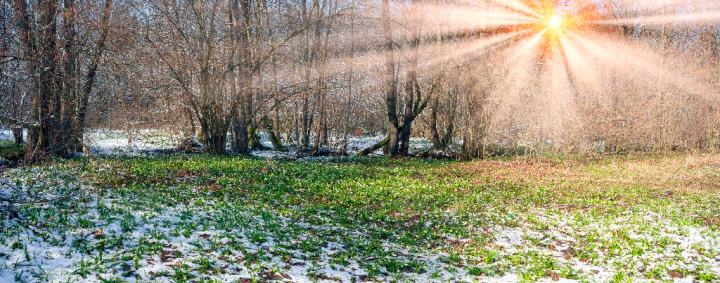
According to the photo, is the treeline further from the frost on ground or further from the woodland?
the frost on ground

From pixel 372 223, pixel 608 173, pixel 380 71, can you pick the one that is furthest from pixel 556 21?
pixel 372 223

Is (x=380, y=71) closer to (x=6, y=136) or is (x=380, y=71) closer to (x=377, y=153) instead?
(x=377, y=153)

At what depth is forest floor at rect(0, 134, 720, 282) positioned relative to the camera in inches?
203

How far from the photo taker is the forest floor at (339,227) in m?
5.15

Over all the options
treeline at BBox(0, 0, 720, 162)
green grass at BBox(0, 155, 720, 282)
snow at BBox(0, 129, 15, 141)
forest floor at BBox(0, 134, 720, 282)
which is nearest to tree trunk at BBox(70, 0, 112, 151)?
treeline at BBox(0, 0, 720, 162)

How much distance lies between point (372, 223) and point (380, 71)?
15.3m

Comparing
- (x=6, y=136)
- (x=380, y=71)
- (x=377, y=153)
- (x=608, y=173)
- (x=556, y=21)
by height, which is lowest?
(x=608, y=173)

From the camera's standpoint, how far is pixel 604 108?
64.9 ft

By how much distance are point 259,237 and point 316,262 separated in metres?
1.10

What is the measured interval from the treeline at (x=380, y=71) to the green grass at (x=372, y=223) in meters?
4.33

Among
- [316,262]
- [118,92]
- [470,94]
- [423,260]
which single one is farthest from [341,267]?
[118,92]

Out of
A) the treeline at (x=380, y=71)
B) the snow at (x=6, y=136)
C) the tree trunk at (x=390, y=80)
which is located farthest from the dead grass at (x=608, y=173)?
the snow at (x=6, y=136)

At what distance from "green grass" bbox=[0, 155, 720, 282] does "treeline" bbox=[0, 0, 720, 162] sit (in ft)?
14.2

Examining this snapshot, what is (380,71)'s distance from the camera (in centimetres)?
2234
